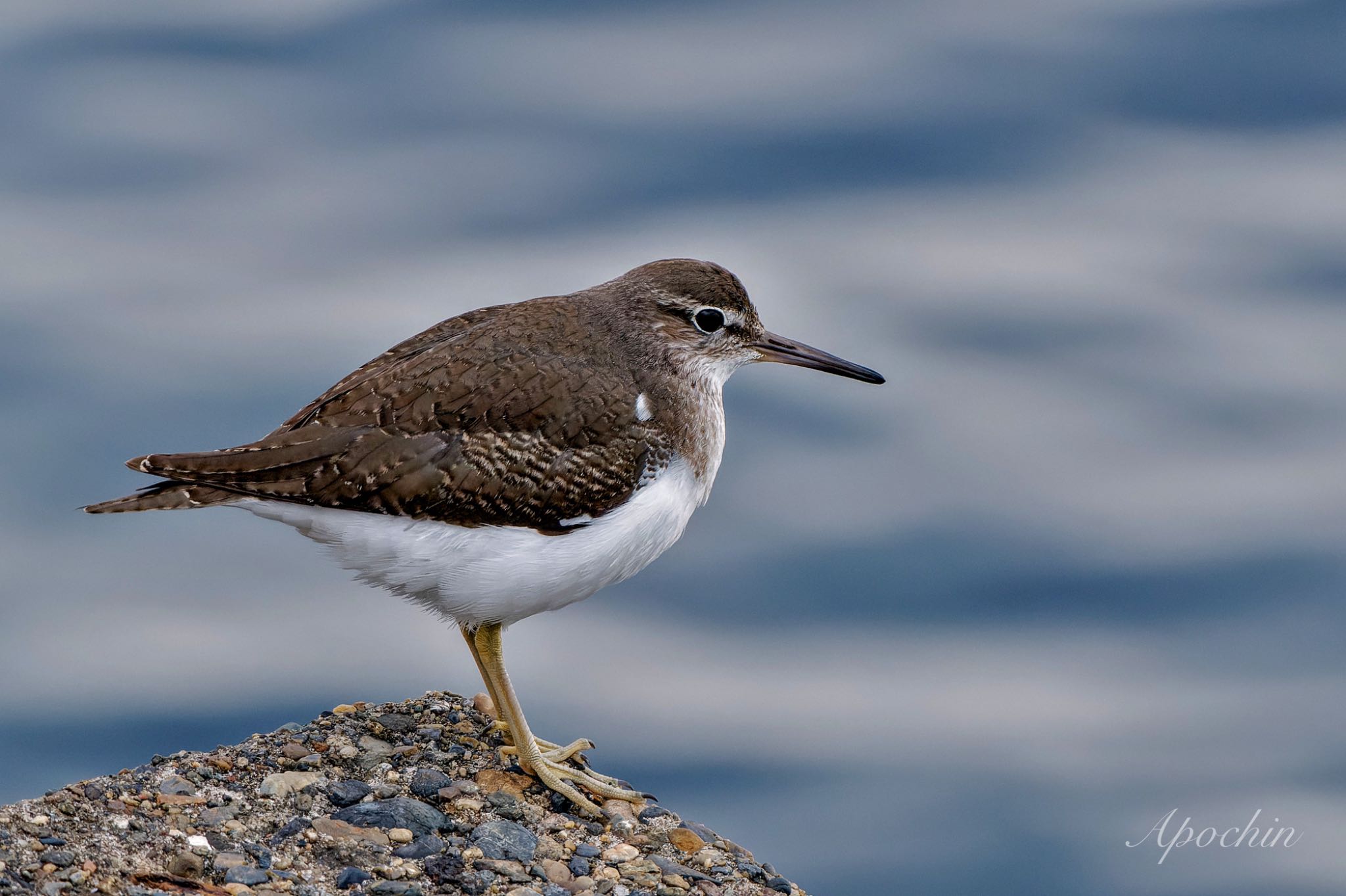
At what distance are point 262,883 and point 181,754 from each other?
5.86 feet

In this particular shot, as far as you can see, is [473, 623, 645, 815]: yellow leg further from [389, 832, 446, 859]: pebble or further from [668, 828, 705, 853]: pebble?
[389, 832, 446, 859]: pebble

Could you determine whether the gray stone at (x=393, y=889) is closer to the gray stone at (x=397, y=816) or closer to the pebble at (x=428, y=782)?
the gray stone at (x=397, y=816)

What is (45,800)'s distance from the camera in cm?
810

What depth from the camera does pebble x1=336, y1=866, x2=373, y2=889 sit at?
778cm

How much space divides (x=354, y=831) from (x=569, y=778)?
180cm

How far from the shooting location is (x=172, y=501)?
8969 mm

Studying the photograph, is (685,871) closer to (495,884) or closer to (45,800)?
(495,884)

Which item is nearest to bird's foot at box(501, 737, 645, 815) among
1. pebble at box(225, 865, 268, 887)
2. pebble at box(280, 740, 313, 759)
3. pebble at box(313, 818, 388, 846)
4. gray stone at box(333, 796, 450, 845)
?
gray stone at box(333, 796, 450, 845)

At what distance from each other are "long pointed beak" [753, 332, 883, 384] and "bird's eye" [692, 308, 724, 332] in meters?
0.40

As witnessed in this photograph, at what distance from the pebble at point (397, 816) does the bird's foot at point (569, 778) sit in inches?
40.4

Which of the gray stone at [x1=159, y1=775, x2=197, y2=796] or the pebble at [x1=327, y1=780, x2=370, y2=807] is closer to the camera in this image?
the gray stone at [x1=159, y1=775, x2=197, y2=796]

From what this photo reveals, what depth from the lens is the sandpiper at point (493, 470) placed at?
8906mm

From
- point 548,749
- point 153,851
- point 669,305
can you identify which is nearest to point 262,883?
point 153,851

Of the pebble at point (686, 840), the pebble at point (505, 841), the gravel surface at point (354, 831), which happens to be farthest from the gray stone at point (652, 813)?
the pebble at point (505, 841)
